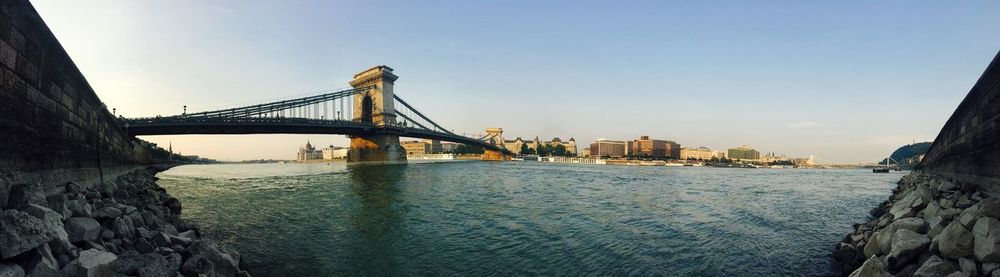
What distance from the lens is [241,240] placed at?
9766 mm

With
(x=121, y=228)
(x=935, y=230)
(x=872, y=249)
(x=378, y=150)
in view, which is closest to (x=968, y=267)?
(x=935, y=230)

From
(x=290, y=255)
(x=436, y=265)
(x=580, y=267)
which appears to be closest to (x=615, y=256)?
(x=580, y=267)

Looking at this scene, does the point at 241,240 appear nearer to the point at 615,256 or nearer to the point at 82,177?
the point at 82,177

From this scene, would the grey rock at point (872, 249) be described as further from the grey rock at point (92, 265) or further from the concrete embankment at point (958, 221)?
the grey rock at point (92, 265)

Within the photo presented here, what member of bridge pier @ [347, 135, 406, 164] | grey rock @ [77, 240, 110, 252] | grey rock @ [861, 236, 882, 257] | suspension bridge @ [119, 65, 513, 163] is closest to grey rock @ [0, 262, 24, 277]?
grey rock @ [77, 240, 110, 252]

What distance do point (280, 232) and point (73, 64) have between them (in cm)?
526

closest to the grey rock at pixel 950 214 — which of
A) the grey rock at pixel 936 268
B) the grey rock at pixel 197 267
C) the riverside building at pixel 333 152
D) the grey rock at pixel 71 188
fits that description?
the grey rock at pixel 936 268

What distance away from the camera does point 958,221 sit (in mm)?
5570

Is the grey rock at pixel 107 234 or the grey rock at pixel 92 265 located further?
the grey rock at pixel 107 234

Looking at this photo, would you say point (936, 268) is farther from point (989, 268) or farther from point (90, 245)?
point (90, 245)

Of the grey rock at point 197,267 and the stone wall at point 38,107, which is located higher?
the stone wall at point 38,107

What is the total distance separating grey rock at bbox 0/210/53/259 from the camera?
127 inches

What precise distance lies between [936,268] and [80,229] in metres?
9.71

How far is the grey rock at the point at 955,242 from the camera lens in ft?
16.7
